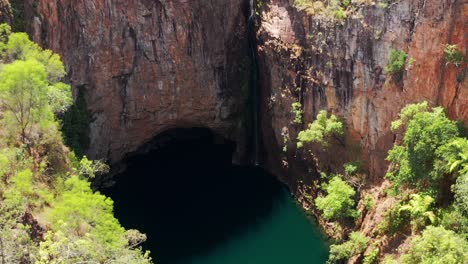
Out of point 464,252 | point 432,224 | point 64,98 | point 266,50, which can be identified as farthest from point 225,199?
point 464,252

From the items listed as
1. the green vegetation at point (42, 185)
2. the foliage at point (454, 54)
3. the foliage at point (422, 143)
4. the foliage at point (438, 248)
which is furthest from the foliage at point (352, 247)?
the green vegetation at point (42, 185)

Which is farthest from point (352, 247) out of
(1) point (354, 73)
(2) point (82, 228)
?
(2) point (82, 228)

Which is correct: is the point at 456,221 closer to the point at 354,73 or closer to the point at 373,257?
the point at 373,257

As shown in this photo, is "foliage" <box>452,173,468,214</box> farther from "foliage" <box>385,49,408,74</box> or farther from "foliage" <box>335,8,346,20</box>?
"foliage" <box>335,8,346,20</box>

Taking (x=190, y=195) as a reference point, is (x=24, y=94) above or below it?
above

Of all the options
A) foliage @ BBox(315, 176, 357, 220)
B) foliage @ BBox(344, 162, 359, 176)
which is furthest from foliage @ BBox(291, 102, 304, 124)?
foliage @ BBox(315, 176, 357, 220)

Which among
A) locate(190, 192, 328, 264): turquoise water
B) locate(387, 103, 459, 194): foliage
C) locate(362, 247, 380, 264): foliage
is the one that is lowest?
locate(190, 192, 328, 264): turquoise water
